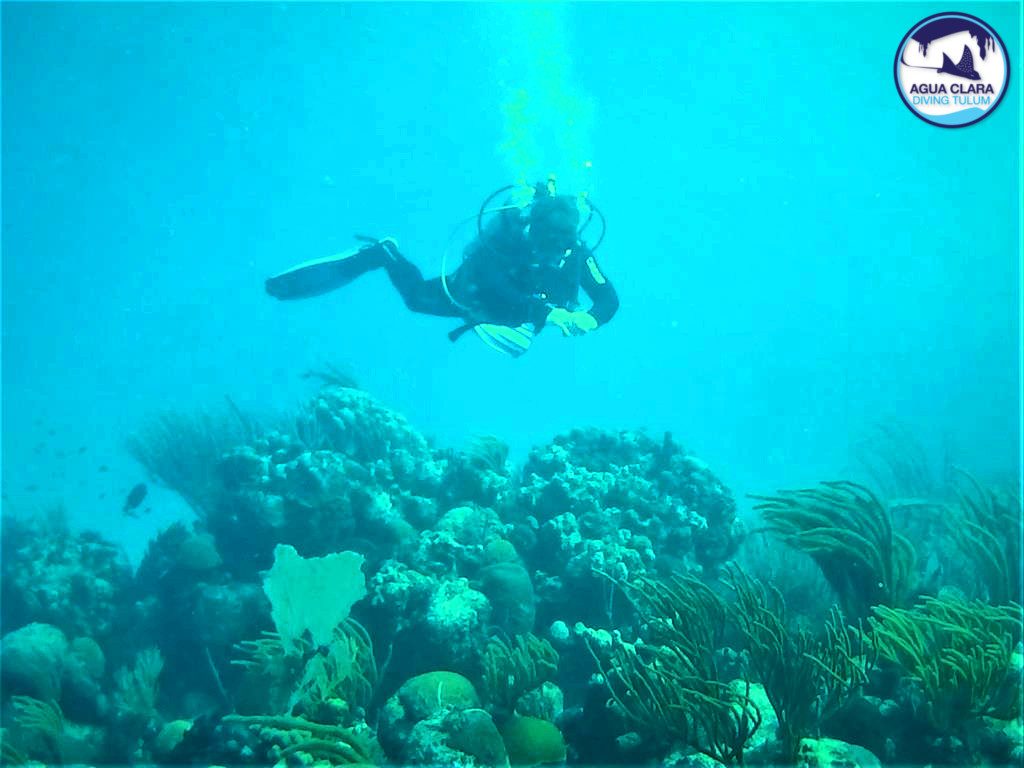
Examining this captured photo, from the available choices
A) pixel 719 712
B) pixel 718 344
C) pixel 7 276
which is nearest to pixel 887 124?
pixel 718 344

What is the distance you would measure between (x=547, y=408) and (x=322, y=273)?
4680 cm

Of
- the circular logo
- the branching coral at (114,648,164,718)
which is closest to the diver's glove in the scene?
the circular logo

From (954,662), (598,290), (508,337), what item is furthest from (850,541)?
(508,337)

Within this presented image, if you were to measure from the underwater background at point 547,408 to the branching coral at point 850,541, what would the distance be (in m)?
0.04

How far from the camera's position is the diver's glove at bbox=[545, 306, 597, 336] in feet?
21.2

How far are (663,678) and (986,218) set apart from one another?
8144 cm

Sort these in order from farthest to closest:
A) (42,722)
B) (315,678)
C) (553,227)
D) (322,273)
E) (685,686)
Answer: (322,273) < (553,227) < (42,722) < (315,678) < (685,686)

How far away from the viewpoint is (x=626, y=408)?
5784cm

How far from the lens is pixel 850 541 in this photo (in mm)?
4484

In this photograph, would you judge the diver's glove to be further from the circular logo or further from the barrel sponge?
the circular logo

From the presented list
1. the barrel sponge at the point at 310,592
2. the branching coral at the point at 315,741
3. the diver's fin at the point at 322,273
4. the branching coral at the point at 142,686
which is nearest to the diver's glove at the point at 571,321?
the diver's fin at the point at 322,273

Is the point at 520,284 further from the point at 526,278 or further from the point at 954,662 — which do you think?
the point at 954,662

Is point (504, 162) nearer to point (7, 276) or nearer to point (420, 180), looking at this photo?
point (420, 180)

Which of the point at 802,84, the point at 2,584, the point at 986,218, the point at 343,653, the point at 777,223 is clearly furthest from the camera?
the point at 777,223
